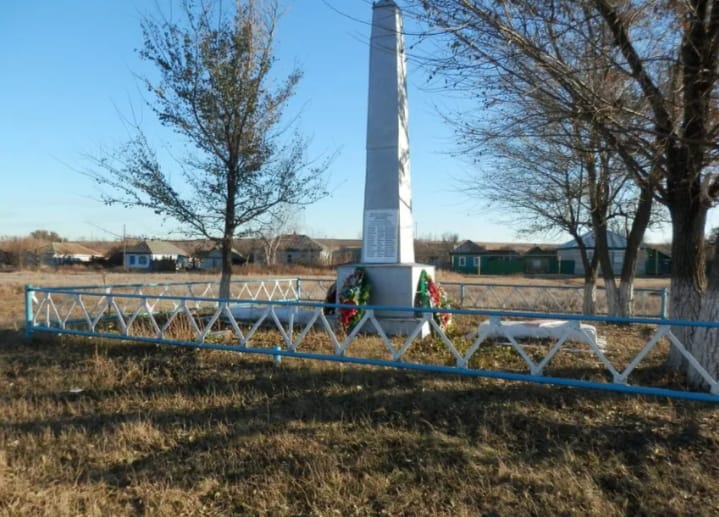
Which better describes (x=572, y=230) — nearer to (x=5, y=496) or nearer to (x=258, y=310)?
(x=258, y=310)

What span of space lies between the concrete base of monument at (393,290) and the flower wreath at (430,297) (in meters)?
0.09

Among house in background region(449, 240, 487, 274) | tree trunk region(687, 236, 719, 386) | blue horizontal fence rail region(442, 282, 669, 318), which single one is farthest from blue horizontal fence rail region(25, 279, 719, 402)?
house in background region(449, 240, 487, 274)

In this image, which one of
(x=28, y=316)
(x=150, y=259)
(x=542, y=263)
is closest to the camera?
(x=28, y=316)

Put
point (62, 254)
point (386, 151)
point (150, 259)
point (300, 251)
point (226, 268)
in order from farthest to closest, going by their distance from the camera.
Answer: point (62, 254), point (300, 251), point (150, 259), point (226, 268), point (386, 151)

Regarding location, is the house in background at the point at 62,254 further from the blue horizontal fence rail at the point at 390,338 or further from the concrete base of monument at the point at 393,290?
the concrete base of monument at the point at 393,290

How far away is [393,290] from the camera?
8.82m

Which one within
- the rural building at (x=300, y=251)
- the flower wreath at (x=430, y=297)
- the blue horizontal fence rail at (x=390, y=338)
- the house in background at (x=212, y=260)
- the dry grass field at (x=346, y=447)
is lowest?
the dry grass field at (x=346, y=447)

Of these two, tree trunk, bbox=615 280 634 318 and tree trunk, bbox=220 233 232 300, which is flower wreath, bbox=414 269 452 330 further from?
tree trunk, bbox=615 280 634 318

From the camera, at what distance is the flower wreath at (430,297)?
878cm

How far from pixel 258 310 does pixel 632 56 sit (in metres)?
7.79

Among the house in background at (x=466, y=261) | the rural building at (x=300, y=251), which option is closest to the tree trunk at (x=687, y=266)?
the house in background at (x=466, y=261)

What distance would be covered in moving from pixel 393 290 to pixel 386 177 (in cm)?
188

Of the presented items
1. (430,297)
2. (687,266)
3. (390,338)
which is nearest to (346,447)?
(390,338)

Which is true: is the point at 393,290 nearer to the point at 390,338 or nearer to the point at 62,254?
the point at 390,338
